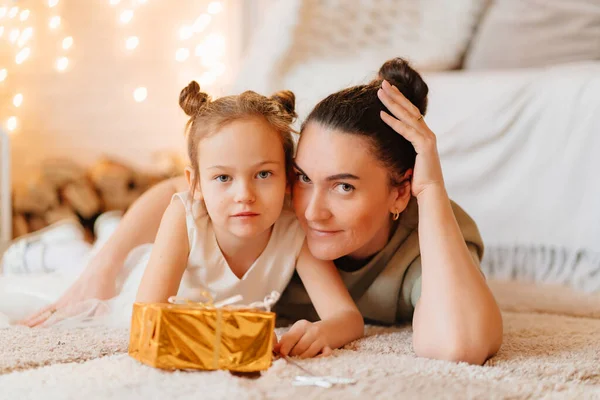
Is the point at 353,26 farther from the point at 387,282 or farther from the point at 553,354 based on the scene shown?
the point at 553,354

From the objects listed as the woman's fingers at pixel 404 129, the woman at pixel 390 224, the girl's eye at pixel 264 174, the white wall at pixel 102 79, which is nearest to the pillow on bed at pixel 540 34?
the woman at pixel 390 224

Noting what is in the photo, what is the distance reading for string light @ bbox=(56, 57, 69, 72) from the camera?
9.32 ft

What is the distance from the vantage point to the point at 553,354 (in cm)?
113

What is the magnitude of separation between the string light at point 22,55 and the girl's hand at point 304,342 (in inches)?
83.2

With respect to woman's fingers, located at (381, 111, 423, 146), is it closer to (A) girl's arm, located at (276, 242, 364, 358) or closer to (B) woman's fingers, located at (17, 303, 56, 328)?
(A) girl's arm, located at (276, 242, 364, 358)

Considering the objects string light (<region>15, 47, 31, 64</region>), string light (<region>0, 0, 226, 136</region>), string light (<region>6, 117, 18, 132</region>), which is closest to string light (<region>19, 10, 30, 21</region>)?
string light (<region>0, 0, 226, 136</region>)

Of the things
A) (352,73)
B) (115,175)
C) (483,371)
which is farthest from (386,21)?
(483,371)

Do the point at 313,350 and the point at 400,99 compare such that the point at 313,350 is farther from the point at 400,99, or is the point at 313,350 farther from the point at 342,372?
the point at 400,99

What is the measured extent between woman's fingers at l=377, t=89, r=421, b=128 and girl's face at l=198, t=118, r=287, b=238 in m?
0.21

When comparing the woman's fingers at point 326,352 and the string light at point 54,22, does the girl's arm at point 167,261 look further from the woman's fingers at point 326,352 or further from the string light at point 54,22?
the string light at point 54,22

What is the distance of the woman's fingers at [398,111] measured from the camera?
1.16m

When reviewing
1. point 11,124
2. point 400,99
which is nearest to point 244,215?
point 400,99

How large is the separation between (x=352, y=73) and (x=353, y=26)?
461mm

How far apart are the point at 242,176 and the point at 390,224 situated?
375mm
